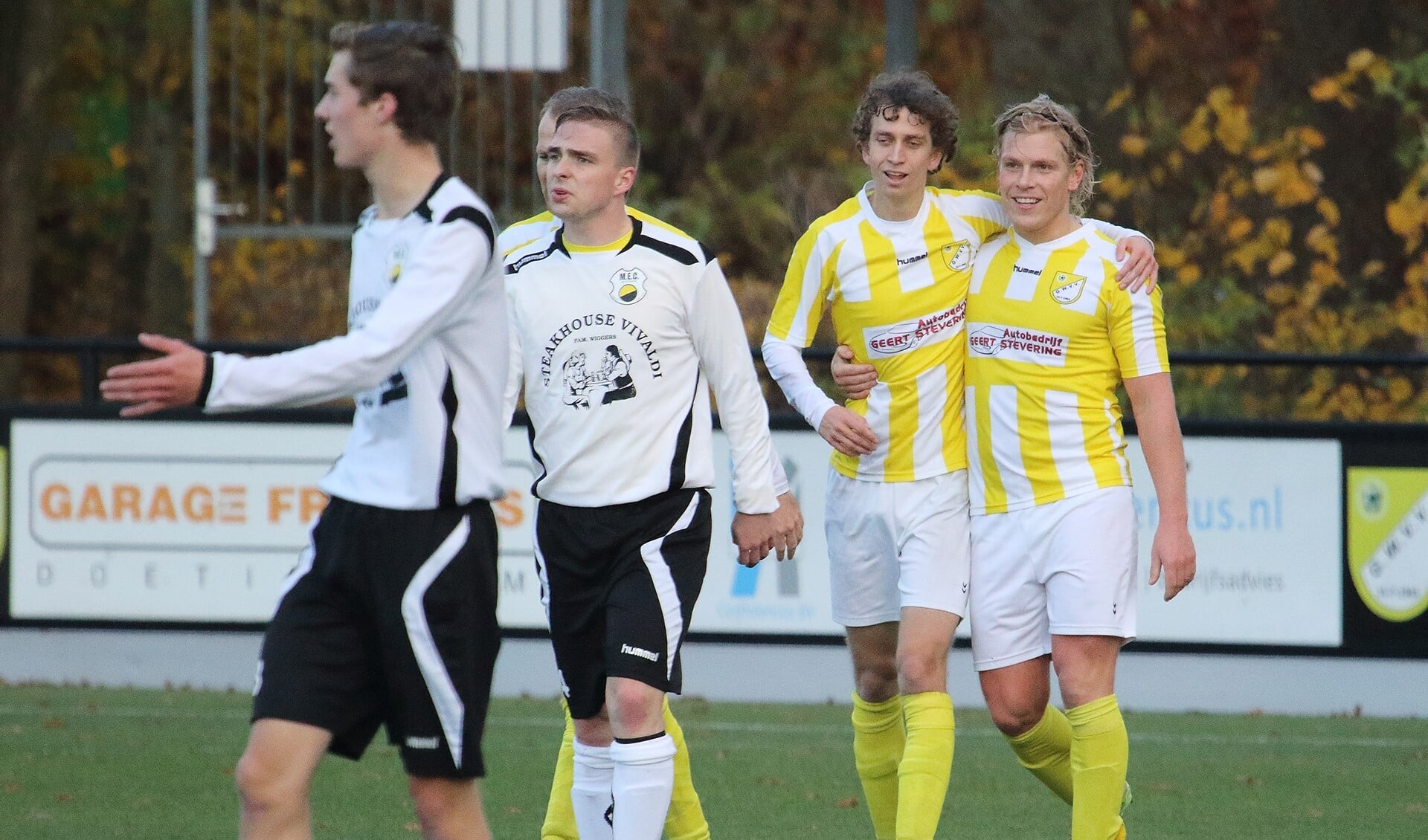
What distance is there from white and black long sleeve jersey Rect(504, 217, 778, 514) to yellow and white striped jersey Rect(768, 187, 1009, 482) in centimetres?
49

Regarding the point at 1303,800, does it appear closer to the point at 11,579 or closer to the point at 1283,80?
the point at 11,579

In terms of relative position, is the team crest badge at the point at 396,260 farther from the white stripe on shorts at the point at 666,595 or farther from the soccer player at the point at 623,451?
the white stripe on shorts at the point at 666,595

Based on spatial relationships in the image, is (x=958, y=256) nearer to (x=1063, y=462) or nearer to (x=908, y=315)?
(x=908, y=315)

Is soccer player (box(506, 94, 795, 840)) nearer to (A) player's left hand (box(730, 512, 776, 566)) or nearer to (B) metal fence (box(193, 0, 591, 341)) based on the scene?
(A) player's left hand (box(730, 512, 776, 566))

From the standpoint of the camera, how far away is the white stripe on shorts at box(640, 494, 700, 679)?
4.47 m

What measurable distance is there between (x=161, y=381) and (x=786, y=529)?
1.91 metres

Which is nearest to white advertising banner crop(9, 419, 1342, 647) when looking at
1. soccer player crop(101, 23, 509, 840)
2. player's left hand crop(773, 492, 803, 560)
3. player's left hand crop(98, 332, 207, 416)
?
player's left hand crop(773, 492, 803, 560)

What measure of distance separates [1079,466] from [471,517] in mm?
1871

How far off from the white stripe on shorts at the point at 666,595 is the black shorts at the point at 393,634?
961 mm

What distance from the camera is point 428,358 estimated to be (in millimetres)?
3494

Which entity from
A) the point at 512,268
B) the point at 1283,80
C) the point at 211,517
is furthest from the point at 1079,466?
the point at 1283,80

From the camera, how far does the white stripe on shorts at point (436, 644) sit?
3.48 metres

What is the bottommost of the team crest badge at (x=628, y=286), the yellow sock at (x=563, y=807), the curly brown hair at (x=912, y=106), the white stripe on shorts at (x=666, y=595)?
the yellow sock at (x=563, y=807)

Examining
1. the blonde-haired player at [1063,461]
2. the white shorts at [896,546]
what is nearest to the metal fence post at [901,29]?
the blonde-haired player at [1063,461]
